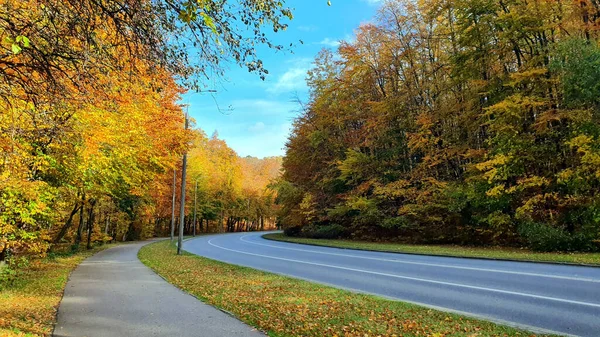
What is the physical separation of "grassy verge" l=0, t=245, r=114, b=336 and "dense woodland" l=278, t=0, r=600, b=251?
57.2 ft

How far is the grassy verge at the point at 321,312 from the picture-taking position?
5801mm

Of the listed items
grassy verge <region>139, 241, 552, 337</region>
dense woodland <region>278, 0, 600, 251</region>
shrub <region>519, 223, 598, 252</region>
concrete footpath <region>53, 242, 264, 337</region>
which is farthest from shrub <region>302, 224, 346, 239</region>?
concrete footpath <region>53, 242, 264, 337</region>

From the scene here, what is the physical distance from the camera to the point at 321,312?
699 cm

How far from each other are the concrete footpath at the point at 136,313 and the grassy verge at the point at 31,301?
0.72ft

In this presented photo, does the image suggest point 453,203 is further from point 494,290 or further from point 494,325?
point 494,325

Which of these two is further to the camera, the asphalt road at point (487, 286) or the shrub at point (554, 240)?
the shrub at point (554, 240)

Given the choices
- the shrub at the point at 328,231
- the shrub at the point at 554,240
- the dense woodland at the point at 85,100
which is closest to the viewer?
the dense woodland at the point at 85,100

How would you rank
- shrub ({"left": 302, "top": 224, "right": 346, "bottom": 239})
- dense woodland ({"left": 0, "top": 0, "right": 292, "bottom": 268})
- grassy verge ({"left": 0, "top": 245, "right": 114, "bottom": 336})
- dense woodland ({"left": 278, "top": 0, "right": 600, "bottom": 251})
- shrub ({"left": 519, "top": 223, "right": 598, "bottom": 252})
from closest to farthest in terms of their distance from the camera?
dense woodland ({"left": 0, "top": 0, "right": 292, "bottom": 268}) < grassy verge ({"left": 0, "top": 245, "right": 114, "bottom": 336}) < shrub ({"left": 519, "top": 223, "right": 598, "bottom": 252}) < dense woodland ({"left": 278, "top": 0, "right": 600, "bottom": 251}) < shrub ({"left": 302, "top": 224, "right": 346, "bottom": 239})

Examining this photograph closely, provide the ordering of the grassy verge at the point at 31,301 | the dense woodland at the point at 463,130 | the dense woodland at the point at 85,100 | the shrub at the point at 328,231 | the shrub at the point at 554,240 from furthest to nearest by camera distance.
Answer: the shrub at the point at 328,231 → the dense woodland at the point at 463,130 → the shrub at the point at 554,240 → the grassy verge at the point at 31,301 → the dense woodland at the point at 85,100

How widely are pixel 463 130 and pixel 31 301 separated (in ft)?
75.7

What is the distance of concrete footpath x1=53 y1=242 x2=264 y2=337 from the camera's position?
19.1ft

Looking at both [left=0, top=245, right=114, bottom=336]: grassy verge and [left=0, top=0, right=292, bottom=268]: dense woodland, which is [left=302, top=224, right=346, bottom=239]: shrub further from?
[left=0, top=245, right=114, bottom=336]: grassy verge

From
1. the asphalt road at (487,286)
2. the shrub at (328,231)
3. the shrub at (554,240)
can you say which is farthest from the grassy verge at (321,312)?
the shrub at (328,231)

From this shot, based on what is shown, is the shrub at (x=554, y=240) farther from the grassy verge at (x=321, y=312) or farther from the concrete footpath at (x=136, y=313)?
the concrete footpath at (x=136, y=313)
